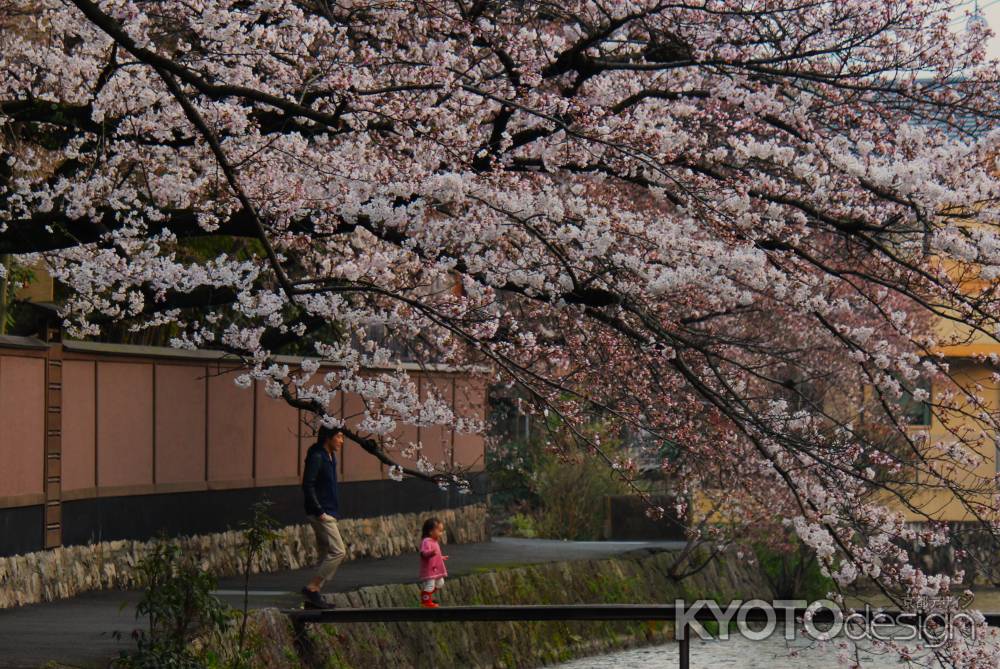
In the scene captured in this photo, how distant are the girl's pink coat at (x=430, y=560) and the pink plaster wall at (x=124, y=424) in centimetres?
327

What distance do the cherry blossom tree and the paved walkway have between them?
236 cm

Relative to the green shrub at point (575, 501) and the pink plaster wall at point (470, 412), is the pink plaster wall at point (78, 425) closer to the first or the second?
the pink plaster wall at point (470, 412)

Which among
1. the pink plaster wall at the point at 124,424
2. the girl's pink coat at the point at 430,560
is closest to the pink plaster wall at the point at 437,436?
the pink plaster wall at the point at 124,424

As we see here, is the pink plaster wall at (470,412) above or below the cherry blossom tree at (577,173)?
below

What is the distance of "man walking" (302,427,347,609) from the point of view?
525 inches

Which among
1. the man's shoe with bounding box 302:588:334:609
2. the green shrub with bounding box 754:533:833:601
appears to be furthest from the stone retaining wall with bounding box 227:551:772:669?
the green shrub with bounding box 754:533:833:601

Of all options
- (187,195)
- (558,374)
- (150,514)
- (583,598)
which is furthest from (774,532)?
Result: (187,195)

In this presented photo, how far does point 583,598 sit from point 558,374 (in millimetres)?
3779

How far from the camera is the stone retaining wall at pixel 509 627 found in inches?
504

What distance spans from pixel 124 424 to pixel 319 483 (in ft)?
10.4

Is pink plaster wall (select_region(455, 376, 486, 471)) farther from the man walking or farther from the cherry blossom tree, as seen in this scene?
the cherry blossom tree

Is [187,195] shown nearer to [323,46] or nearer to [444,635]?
[323,46]

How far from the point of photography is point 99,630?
1163 centimetres

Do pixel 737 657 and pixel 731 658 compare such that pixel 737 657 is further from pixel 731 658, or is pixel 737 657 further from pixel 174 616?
pixel 174 616
